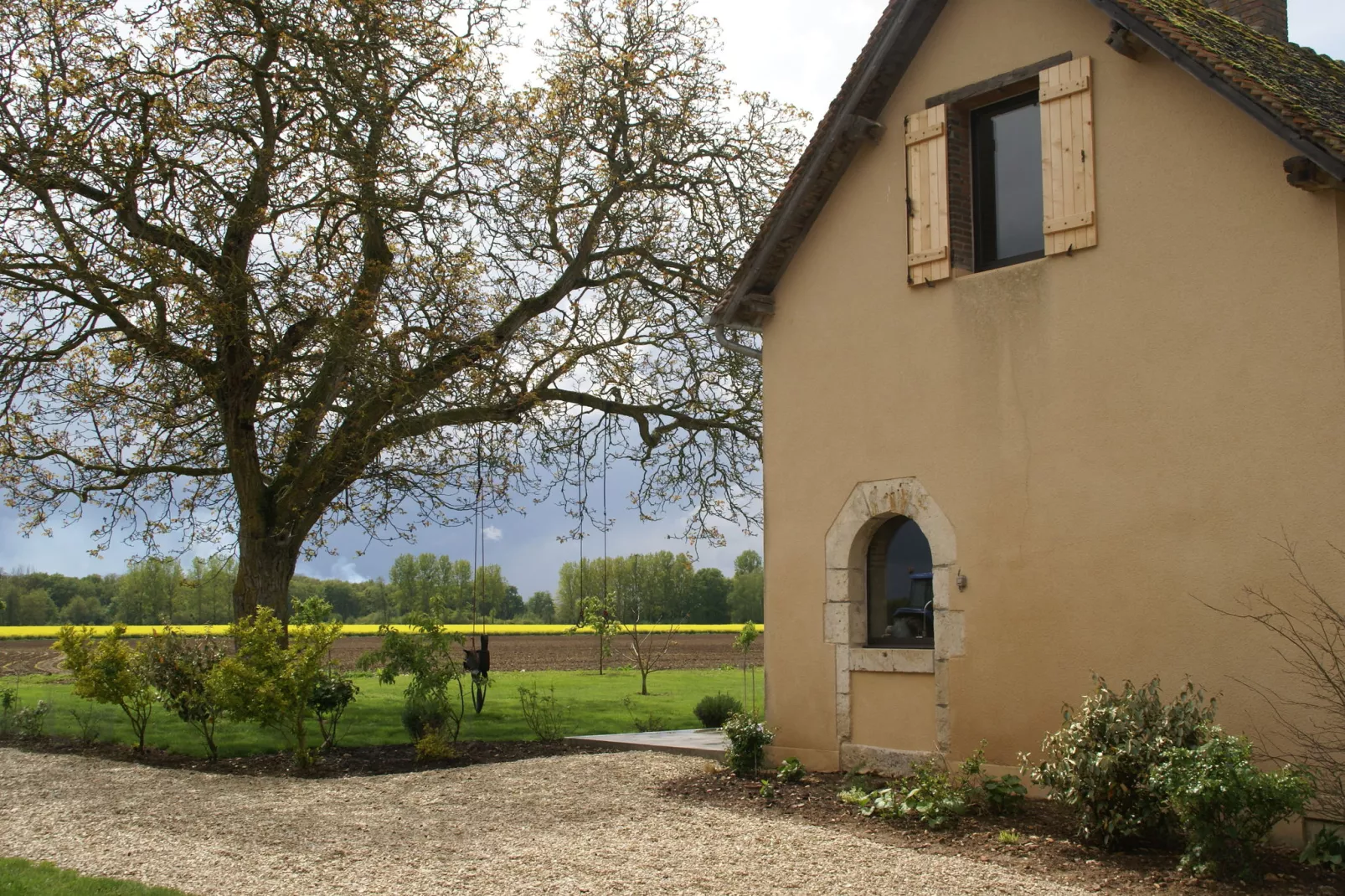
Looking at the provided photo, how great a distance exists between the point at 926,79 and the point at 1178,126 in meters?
2.49

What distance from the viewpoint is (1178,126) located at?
8.48 metres

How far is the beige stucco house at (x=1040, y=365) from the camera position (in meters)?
7.81

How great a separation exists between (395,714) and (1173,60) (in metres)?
13.8

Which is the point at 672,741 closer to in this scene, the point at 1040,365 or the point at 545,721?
the point at 545,721

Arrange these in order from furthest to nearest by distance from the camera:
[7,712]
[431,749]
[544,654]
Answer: [544,654] < [7,712] < [431,749]

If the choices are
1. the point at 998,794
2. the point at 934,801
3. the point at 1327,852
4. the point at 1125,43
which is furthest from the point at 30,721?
the point at 1125,43

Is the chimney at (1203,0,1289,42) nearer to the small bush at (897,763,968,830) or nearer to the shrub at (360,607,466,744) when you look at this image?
the small bush at (897,763,968,830)

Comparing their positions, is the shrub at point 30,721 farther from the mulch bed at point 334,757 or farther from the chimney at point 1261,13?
the chimney at point 1261,13

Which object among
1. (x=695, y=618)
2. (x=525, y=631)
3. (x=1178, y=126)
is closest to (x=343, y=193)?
(x=1178, y=126)

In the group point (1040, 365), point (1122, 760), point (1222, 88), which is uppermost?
point (1222, 88)

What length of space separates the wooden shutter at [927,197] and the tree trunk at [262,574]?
31.0 feet

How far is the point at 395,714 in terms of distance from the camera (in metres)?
17.4

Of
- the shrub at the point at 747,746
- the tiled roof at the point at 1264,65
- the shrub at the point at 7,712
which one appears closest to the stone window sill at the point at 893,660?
the shrub at the point at 747,746

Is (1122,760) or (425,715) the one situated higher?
(1122,760)
